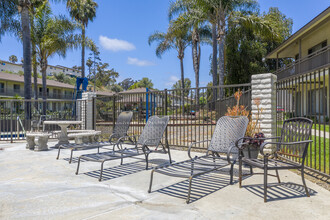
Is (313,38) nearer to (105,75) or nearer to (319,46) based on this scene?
(319,46)

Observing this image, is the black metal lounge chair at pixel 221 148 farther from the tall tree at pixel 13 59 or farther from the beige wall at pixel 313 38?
the tall tree at pixel 13 59

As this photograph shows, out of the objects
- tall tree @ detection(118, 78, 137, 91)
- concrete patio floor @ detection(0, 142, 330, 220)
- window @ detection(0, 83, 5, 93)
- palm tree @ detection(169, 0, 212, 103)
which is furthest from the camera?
tall tree @ detection(118, 78, 137, 91)

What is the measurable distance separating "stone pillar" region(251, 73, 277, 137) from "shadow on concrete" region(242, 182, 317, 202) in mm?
2040

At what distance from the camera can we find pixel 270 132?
5590 millimetres

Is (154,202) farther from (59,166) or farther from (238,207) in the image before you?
(59,166)

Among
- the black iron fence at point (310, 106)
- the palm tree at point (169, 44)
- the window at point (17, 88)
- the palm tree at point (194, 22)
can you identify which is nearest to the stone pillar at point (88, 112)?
the black iron fence at point (310, 106)

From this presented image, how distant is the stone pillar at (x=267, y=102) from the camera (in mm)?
5594

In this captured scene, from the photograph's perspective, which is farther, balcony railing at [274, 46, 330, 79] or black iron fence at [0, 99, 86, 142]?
balcony railing at [274, 46, 330, 79]

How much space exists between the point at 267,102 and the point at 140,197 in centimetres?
388

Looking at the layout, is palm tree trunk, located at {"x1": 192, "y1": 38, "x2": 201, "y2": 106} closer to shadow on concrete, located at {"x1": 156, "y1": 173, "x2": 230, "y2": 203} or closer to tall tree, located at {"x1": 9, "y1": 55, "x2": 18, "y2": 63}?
shadow on concrete, located at {"x1": 156, "y1": 173, "x2": 230, "y2": 203}

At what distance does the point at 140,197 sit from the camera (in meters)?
3.30

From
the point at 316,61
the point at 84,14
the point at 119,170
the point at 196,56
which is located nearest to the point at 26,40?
the point at 119,170

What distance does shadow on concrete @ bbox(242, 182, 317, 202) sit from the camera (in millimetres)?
3293

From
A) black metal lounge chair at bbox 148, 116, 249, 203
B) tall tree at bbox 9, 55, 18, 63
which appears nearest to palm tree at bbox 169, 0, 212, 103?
Answer: black metal lounge chair at bbox 148, 116, 249, 203
